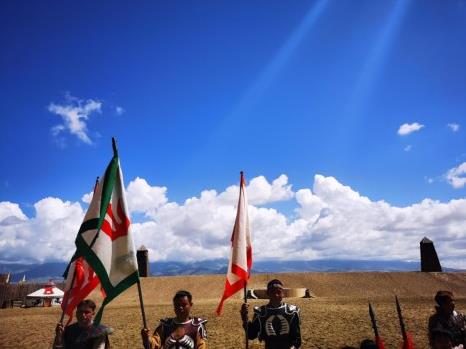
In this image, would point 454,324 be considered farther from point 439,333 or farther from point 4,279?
point 4,279

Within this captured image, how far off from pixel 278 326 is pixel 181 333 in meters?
1.51

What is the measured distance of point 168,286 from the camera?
44625mm

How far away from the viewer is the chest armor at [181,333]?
17.7 feet

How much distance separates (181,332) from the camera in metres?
5.46

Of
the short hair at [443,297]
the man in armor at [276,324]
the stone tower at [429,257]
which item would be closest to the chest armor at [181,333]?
the man in armor at [276,324]

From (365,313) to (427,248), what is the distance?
36.0 m

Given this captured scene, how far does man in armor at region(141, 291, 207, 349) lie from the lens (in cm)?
540

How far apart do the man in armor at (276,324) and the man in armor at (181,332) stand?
41.3 inches

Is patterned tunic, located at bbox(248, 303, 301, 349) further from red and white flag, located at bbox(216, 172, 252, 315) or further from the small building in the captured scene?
the small building

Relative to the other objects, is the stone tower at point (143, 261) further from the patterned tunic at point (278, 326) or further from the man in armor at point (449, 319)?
the man in armor at point (449, 319)

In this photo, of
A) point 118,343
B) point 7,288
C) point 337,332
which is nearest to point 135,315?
point 118,343

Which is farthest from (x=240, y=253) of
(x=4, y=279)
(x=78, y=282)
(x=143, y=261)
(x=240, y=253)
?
(x=143, y=261)

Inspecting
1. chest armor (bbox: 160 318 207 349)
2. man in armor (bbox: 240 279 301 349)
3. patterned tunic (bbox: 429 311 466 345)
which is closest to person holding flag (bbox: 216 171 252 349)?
man in armor (bbox: 240 279 301 349)

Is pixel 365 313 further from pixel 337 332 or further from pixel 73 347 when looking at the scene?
pixel 73 347
